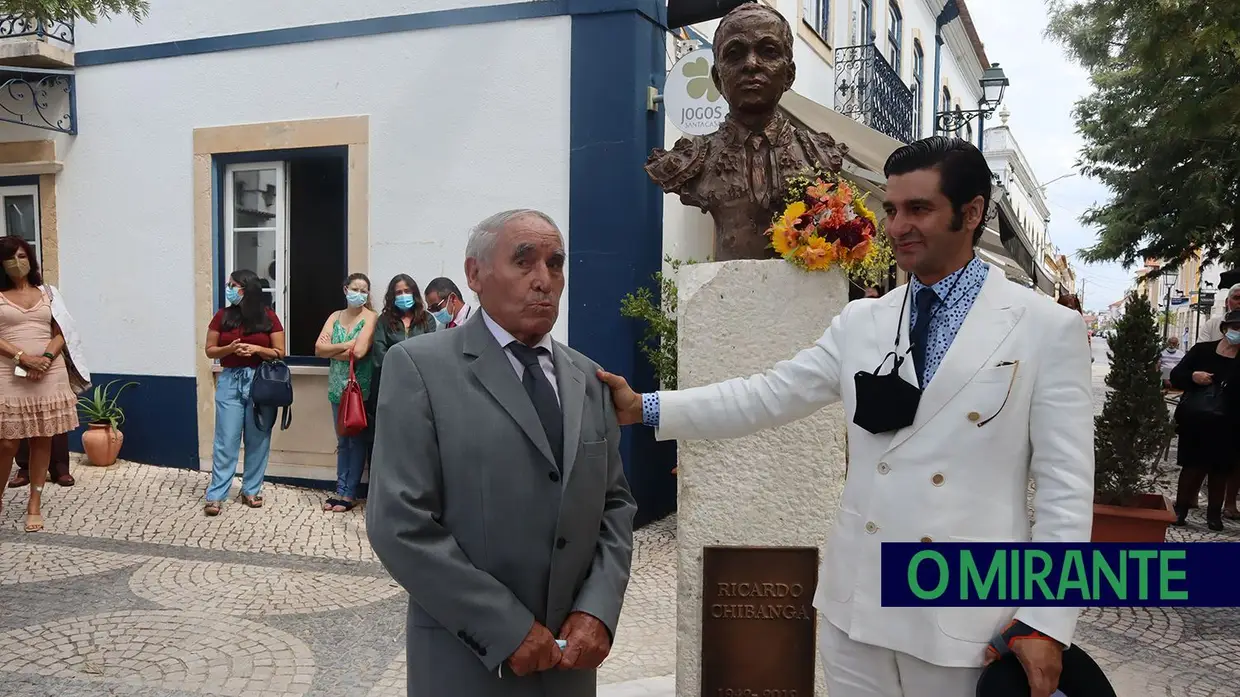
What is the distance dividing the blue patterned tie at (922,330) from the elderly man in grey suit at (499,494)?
732mm

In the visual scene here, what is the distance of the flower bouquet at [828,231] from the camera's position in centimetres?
312

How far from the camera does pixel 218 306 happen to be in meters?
7.90

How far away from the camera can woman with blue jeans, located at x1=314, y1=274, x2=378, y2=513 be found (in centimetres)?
678

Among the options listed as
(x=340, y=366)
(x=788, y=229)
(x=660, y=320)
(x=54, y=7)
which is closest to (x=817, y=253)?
(x=788, y=229)

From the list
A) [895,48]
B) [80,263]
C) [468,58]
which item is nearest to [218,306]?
[80,263]

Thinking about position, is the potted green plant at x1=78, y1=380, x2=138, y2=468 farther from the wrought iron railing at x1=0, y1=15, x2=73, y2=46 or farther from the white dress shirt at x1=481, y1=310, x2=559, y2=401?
the white dress shirt at x1=481, y1=310, x2=559, y2=401

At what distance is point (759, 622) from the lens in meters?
3.24

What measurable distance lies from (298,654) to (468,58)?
4.52m

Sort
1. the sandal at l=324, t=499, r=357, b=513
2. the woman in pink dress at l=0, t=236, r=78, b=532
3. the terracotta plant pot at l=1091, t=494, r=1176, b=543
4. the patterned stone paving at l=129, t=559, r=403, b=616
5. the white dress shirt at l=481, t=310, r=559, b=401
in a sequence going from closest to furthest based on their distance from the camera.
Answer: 1. the white dress shirt at l=481, t=310, r=559, b=401
2. the patterned stone paving at l=129, t=559, r=403, b=616
3. the terracotta plant pot at l=1091, t=494, r=1176, b=543
4. the woman in pink dress at l=0, t=236, r=78, b=532
5. the sandal at l=324, t=499, r=357, b=513

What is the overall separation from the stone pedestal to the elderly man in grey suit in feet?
4.31

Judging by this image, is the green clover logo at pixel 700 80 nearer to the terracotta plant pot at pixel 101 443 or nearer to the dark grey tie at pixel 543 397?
the dark grey tie at pixel 543 397

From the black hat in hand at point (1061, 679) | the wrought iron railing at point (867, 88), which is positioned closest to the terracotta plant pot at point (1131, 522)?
the black hat in hand at point (1061, 679)

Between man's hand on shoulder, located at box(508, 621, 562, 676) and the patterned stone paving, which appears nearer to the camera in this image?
man's hand on shoulder, located at box(508, 621, 562, 676)

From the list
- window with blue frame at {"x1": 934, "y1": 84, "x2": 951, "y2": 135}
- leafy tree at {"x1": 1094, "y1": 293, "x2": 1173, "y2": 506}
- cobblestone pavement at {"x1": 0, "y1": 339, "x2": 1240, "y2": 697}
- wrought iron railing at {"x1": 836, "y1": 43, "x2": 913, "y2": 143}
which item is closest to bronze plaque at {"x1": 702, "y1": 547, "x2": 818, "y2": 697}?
cobblestone pavement at {"x1": 0, "y1": 339, "x2": 1240, "y2": 697}
